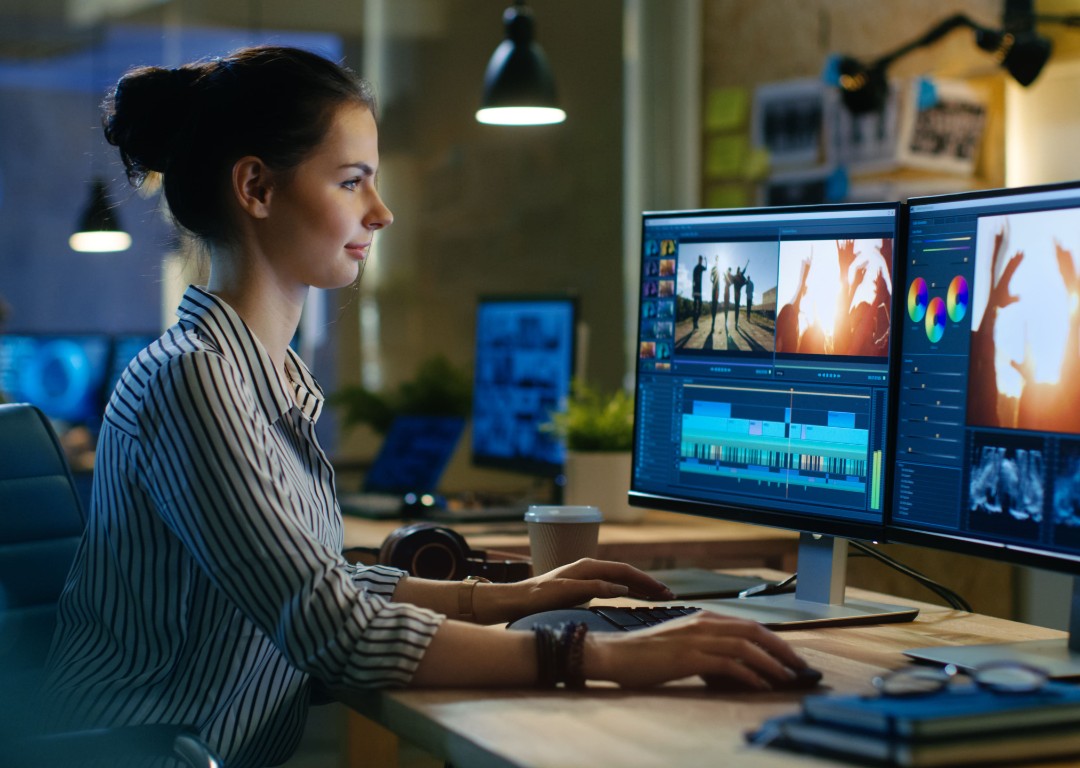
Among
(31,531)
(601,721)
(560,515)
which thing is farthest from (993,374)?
(31,531)

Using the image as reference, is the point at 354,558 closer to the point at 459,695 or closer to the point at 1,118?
the point at 459,695

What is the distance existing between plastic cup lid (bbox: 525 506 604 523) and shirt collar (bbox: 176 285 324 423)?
1.44 feet

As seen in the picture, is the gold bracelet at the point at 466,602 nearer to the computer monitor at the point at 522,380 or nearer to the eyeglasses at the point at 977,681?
the eyeglasses at the point at 977,681

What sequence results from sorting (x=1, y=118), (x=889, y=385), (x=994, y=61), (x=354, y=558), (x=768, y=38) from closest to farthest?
1. (x=889, y=385)
2. (x=354, y=558)
3. (x=994, y=61)
4. (x=768, y=38)
5. (x=1, y=118)

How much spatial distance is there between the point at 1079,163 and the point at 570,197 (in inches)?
67.9

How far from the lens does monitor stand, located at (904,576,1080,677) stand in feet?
4.15

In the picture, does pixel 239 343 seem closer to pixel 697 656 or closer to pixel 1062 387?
pixel 697 656

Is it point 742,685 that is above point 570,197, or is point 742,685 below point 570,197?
below

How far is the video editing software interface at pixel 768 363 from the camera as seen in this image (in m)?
1.51

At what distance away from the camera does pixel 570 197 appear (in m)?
4.53

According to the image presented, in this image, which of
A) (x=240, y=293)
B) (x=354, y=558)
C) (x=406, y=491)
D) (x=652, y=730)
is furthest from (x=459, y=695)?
(x=406, y=491)

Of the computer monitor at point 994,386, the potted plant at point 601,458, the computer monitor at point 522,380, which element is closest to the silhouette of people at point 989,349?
the computer monitor at point 994,386

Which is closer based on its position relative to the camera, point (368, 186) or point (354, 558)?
point (368, 186)

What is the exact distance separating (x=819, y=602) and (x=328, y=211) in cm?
78
